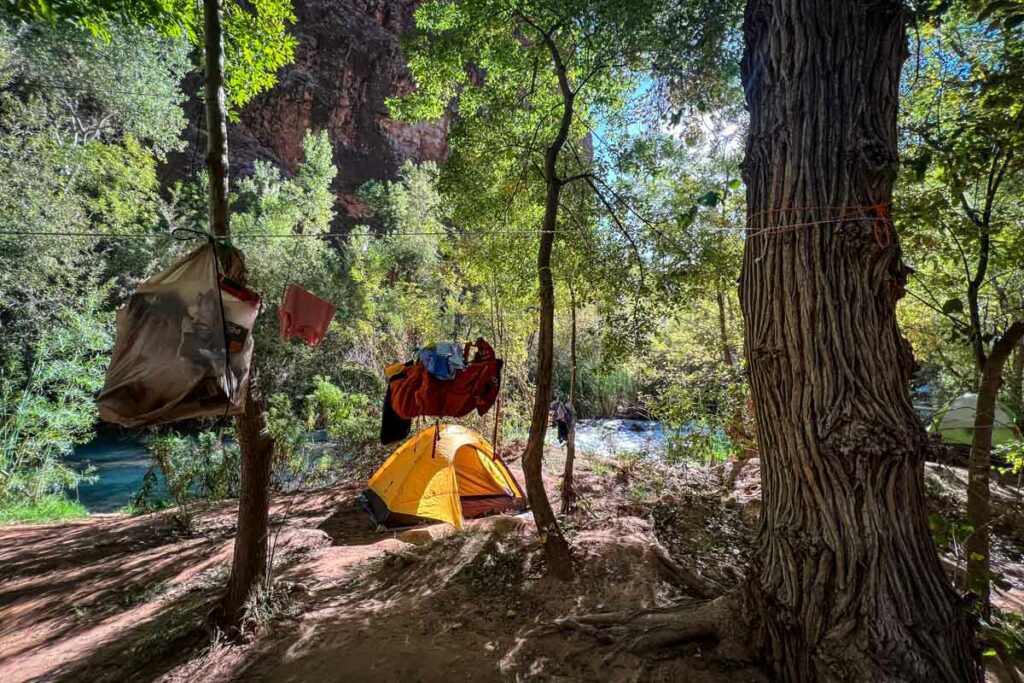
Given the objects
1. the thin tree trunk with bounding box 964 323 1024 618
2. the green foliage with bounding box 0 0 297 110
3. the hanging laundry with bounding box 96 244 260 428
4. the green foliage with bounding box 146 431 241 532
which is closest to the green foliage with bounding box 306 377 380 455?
the green foliage with bounding box 146 431 241 532

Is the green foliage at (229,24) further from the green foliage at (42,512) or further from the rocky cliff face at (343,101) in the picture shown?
the rocky cliff face at (343,101)

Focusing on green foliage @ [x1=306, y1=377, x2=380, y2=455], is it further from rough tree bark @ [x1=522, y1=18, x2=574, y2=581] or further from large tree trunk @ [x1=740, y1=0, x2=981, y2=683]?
large tree trunk @ [x1=740, y1=0, x2=981, y2=683]

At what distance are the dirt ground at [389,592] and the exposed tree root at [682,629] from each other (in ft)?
0.13

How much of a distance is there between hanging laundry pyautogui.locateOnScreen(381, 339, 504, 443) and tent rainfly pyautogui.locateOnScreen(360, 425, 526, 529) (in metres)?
1.09

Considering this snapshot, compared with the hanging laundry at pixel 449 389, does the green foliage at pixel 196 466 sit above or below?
below

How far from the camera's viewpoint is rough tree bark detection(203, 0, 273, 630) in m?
2.28

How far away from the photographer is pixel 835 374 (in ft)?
4.95

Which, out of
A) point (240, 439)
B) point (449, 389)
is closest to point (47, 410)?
point (240, 439)

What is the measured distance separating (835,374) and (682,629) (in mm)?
1219

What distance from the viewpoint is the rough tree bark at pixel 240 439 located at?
7.47ft

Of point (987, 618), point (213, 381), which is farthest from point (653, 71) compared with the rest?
point (987, 618)

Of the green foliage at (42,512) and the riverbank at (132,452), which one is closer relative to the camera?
the green foliage at (42,512)

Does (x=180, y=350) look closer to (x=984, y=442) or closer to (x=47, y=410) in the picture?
(x=984, y=442)

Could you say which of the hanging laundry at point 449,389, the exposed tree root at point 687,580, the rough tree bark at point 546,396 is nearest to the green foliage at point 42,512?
the hanging laundry at point 449,389
